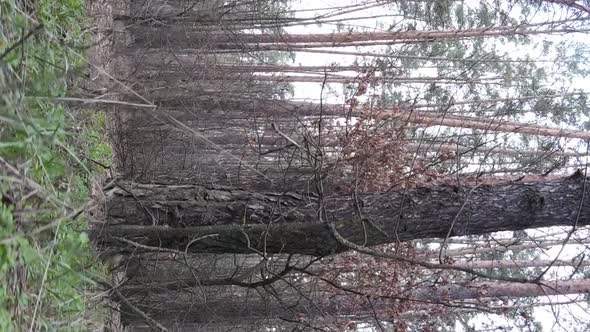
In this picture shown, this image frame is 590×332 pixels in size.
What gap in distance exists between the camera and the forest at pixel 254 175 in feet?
9.42

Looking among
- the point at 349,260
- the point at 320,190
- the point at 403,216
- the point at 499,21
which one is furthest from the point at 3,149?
the point at 499,21

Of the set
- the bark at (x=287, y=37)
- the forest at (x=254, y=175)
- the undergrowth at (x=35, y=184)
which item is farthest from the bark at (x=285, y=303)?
the bark at (x=287, y=37)

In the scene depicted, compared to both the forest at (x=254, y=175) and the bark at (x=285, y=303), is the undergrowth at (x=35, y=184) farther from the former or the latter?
the bark at (x=285, y=303)

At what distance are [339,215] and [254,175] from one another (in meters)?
3.15

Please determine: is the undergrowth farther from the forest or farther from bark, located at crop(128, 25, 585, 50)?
bark, located at crop(128, 25, 585, 50)

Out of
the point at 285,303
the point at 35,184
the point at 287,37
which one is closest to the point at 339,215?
the point at 35,184

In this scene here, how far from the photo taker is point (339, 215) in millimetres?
4223

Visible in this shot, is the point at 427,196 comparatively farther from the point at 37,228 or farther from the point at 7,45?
the point at 7,45

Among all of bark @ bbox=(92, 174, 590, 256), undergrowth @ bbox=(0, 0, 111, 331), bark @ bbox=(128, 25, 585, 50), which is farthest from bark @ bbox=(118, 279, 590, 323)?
bark @ bbox=(128, 25, 585, 50)

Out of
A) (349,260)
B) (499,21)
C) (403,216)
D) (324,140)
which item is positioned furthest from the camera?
(499,21)

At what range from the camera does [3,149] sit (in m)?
2.47

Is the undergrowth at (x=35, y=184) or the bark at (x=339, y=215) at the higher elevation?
the undergrowth at (x=35, y=184)

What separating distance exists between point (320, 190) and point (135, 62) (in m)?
5.27

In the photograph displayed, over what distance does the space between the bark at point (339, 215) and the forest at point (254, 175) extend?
0.02 metres
